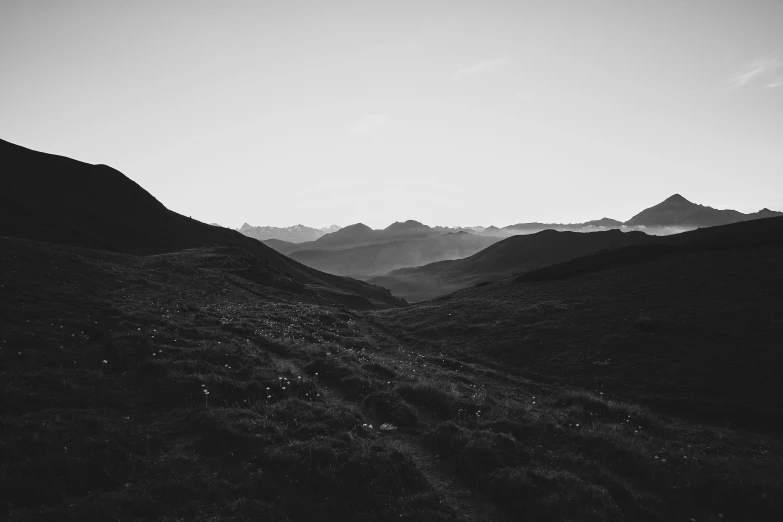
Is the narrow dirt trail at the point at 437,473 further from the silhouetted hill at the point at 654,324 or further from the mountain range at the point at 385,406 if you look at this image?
the silhouetted hill at the point at 654,324

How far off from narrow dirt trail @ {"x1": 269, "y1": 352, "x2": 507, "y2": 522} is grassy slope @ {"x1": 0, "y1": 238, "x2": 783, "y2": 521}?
0.06 meters

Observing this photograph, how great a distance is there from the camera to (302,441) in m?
12.0

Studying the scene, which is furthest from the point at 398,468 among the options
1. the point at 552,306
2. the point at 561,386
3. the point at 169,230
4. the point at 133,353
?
the point at 169,230

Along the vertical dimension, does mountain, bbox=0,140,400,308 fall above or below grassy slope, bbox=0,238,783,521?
above

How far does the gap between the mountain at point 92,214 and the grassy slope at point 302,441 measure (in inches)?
1820

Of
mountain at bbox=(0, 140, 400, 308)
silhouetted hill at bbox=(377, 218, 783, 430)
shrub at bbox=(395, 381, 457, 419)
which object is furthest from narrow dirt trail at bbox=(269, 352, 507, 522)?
mountain at bbox=(0, 140, 400, 308)

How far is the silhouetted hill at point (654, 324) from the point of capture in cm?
2089

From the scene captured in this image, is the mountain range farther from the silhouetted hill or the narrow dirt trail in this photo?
the silhouetted hill

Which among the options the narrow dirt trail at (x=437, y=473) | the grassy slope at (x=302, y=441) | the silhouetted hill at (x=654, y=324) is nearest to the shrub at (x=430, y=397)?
the grassy slope at (x=302, y=441)

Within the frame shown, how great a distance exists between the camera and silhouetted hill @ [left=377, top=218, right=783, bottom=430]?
20891mm

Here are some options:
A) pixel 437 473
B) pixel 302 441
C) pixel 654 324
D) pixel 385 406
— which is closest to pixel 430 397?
pixel 385 406

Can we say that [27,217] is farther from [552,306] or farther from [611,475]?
[611,475]

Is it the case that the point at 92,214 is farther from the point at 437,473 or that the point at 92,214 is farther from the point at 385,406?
the point at 437,473

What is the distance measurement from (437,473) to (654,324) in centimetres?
2493
